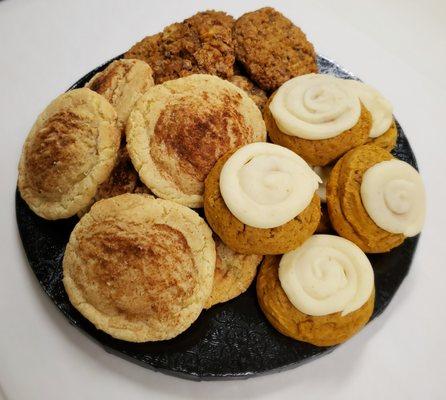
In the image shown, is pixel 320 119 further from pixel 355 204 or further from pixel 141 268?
pixel 141 268

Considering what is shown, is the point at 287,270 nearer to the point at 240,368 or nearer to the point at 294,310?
the point at 294,310

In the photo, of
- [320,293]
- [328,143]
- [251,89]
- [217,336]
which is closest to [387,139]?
[328,143]

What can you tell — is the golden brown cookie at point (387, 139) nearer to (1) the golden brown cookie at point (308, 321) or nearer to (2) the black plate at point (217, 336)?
(2) the black plate at point (217, 336)

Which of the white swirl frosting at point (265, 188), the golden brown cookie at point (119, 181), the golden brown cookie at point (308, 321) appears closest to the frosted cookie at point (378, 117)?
the white swirl frosting at point (265, 188)

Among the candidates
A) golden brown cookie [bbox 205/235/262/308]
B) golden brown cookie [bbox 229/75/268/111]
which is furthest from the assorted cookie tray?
golden brown cookie [bbox 229/75/268/111]

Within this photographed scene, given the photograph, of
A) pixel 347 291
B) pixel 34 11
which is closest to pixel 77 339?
pixel 347 291
